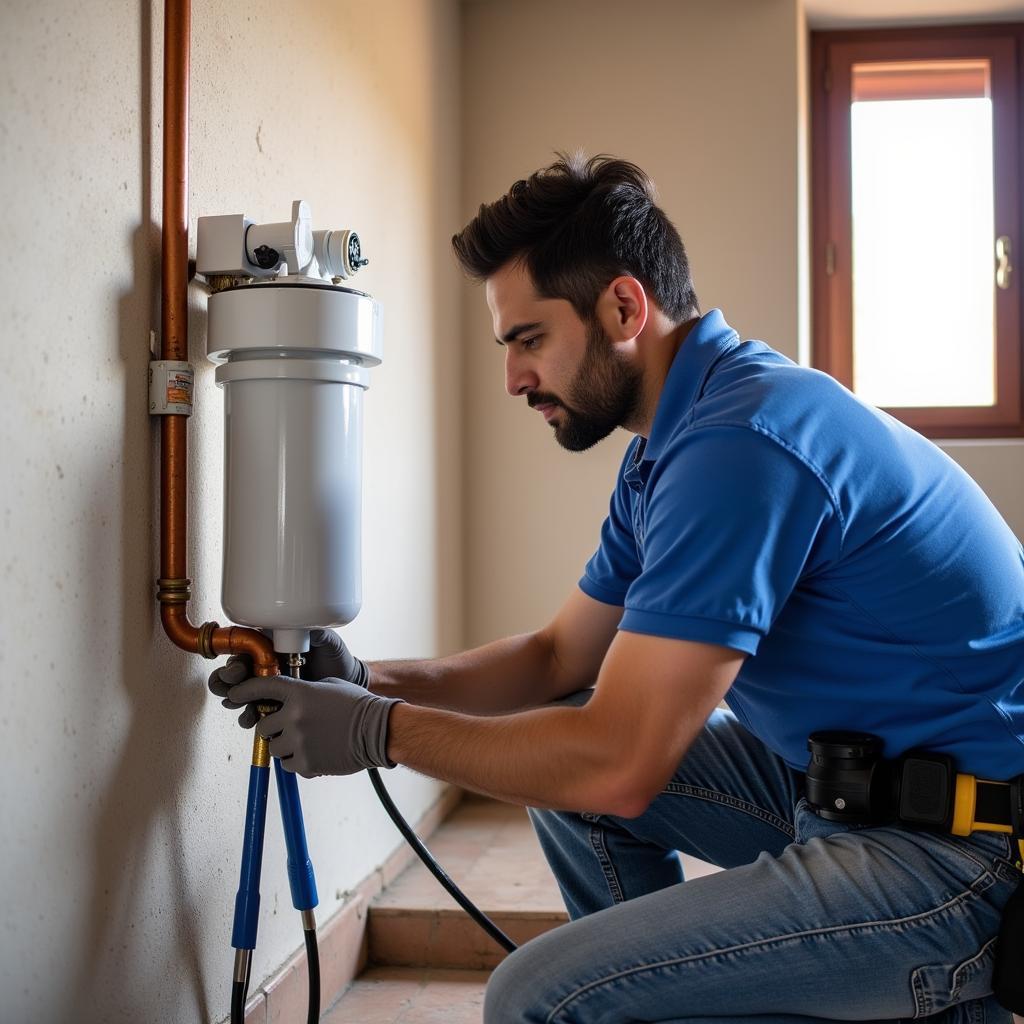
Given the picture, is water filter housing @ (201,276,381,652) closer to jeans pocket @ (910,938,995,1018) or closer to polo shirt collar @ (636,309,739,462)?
polo shirt collar @ (636,309,739,462)

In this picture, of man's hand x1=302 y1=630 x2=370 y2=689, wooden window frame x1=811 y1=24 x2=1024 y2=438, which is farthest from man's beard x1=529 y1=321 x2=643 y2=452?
wooden window frame x1=811 y1=24 x2=1024 y2=438

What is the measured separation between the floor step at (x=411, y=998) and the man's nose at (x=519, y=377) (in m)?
0.97

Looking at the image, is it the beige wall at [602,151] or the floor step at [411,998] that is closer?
the floor step at [411,998]

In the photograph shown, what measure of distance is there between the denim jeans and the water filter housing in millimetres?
441

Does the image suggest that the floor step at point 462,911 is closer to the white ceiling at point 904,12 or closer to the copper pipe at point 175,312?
the copper pipe at point 175,312

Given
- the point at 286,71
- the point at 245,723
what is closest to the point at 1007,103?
the point at 286,71

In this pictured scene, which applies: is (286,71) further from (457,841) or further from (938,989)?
(457,841)

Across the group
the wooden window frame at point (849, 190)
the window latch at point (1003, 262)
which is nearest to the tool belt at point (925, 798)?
the wooden window frame at point (849, 190)

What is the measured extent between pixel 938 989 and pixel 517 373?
2.73ft

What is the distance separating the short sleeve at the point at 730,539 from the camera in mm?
Answer: 1127

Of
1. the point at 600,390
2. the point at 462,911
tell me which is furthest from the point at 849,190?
the point at 462,911

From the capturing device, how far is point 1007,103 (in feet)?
10.6

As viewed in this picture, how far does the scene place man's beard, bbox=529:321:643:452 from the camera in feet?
4.83

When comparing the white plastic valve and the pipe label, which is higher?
the white plastic valve
